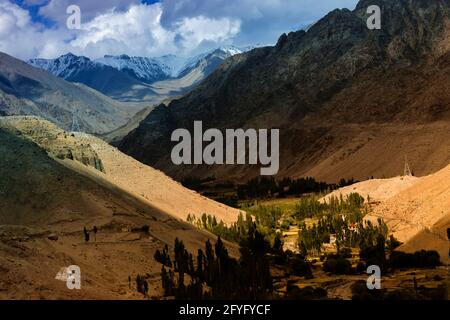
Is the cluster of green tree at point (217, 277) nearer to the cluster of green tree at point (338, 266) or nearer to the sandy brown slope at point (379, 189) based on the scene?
the cluster of green tree at point (338, 266)

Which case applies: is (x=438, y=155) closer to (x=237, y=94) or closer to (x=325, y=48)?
(x=325, y=48)

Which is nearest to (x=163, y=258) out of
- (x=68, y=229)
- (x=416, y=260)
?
(x=68, y=229)

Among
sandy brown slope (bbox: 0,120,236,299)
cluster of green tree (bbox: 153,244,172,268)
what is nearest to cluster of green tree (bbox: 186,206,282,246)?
sandy brown slope (bbox: 0,120,236,299)

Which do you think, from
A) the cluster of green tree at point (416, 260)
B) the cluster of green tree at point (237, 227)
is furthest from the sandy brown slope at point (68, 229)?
the cluster of green tree at point (416, 260)

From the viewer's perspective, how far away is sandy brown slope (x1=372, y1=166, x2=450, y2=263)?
169 ft

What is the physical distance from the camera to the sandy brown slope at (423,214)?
51.6 meters

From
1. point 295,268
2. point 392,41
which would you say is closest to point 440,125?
point 392,41

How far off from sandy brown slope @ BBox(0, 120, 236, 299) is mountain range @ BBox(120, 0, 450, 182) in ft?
212

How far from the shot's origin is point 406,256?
159 ft

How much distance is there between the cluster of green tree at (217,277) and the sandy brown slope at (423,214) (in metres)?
15.2

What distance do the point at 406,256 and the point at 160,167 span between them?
5034 inches

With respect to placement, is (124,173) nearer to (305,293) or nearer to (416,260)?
(416,260)
